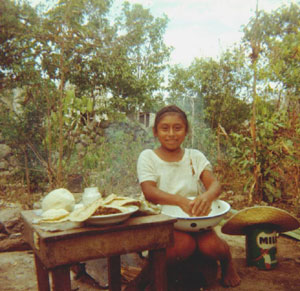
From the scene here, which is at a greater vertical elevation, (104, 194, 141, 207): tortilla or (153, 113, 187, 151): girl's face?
(153, 113, 187, 151): girl's face

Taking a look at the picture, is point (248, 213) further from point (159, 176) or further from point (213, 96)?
point (213, 96)

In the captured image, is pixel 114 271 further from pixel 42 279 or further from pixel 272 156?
pixel 272 156

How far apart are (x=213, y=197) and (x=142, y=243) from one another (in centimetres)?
76

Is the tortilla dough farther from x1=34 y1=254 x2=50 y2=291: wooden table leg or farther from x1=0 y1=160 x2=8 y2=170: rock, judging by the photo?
x1=0 y1=160 x2=8 y2=170: rock

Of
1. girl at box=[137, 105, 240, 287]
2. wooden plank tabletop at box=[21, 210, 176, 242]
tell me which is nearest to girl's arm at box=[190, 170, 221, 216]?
girl at box=[137, 105, 240, 287]

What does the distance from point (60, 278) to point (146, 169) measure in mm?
980

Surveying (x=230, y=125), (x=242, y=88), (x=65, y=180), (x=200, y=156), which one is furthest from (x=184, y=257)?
(x=242, y=88)

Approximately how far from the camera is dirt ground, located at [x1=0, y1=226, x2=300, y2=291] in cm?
211

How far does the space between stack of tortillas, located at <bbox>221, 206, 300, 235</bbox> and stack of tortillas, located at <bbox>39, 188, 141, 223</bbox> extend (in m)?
1.05

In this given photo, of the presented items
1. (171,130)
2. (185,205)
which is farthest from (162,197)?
(171,130)

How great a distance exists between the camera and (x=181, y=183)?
2119 millimetres

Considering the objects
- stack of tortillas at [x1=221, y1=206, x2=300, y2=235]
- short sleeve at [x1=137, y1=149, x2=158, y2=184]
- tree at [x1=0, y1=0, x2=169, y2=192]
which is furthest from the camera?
tree at [x1=0, y1=0, x2=169, y2=192]

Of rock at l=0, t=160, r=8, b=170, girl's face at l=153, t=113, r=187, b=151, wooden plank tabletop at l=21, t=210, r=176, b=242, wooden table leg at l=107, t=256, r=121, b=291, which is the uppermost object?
girl's face at l=153, t=113, r=187, b=151

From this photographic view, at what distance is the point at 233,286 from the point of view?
2.08 meters
